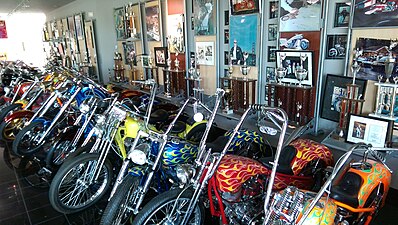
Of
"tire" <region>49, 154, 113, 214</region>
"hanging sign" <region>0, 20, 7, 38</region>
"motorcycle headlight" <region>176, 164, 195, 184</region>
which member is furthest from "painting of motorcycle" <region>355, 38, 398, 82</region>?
"hanging sign" <region>0, 20, 7, 38</region>

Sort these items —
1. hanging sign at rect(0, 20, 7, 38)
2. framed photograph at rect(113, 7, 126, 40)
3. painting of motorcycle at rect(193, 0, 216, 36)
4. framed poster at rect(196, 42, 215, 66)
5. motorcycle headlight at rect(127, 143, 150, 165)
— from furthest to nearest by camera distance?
hanging sign at rect(0, 20, 7, 38), framed photograph at rect(113, 7, 126, 40), framed poster at rect(196, 42, 215, 66), painting of motorcycle at rect(193, 0, 216, 36), motorcycle headlight at rect(127, 143, 150, 165)

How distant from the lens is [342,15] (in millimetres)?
3037

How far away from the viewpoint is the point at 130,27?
Answer: 21.6 ft

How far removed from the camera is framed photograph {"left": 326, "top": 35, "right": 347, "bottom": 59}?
3086mm

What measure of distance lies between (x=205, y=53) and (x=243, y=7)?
110cm

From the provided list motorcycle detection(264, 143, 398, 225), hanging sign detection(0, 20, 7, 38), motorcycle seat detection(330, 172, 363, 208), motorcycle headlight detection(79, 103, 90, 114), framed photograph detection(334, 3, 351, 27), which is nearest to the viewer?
motorcycle detection(264, 143, 398, 225)

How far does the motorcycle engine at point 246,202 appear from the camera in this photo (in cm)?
203

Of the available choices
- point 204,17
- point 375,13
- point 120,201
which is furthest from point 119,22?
point 120,201

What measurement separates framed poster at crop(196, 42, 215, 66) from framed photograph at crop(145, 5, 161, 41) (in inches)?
52.5

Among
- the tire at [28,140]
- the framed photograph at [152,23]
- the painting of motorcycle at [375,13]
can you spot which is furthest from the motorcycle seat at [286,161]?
the framed photograph at [152,23]

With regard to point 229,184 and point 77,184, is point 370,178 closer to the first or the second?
point 229,184

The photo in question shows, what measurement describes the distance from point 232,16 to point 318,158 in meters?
2.55

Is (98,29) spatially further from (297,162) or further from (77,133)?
(297,162)

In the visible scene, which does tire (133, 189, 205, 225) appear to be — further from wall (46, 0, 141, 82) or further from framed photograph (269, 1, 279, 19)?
wall (46, 0, 141, 82)
